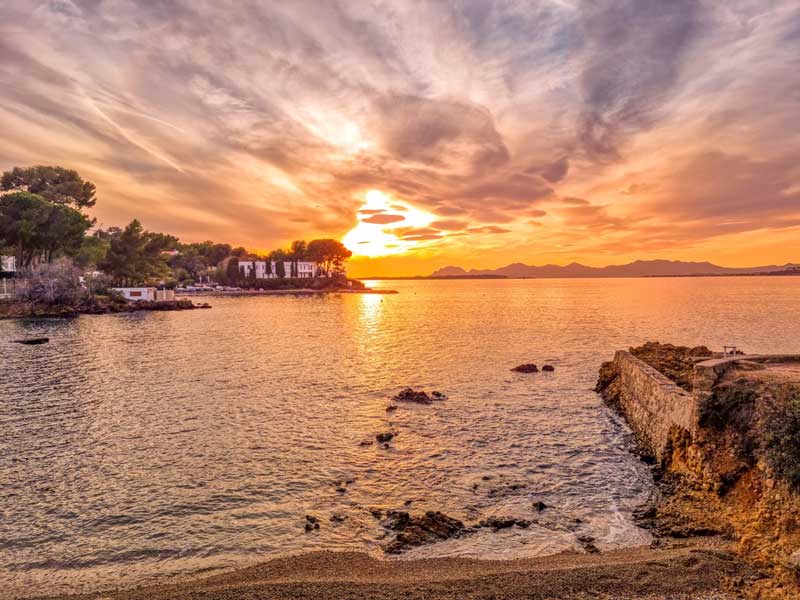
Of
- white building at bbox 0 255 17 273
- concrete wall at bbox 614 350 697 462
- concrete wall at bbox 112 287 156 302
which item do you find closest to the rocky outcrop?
concrete wall at bbox 614 350 697 462

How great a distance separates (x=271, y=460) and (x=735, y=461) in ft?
46.6

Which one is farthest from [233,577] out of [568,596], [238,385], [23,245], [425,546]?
[23,245]

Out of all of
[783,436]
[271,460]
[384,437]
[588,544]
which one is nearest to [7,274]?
[271,460]

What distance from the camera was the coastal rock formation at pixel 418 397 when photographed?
24.4 metres

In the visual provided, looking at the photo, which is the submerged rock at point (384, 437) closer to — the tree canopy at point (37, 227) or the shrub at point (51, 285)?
the shrub at point (51, 285)

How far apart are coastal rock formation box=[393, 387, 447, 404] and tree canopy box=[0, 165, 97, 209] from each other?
100m

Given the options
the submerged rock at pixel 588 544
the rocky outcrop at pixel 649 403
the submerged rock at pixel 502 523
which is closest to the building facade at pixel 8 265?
the rocky outcrop at pixel 649 403

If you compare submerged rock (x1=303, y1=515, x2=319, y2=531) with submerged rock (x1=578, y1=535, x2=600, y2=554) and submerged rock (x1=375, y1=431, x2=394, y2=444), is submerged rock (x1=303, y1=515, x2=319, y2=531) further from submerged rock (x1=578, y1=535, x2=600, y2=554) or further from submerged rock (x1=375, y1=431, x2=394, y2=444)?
submerged rock (x1=578, y1=535, x2=600, y2=554)

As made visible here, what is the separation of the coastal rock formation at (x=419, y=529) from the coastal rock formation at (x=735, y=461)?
498 centimetres

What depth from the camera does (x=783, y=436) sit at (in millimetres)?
10039

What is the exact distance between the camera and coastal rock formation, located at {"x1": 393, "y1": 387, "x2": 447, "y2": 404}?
24.4m

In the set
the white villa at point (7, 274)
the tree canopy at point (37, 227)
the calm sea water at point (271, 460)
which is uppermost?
the tree canopy at point (37, 227)

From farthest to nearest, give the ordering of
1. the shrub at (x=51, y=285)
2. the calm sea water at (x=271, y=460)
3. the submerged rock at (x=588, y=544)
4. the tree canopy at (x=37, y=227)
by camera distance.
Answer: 1. the tree canopy at (x=37, y=227)
2. the shrub at (x=51, y=285)
3. the calm sea water at (x=271, y=460)
4. the submerged rock at (x=588, y=544)

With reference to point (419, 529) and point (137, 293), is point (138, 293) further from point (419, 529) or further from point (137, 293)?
point (419, 529)
